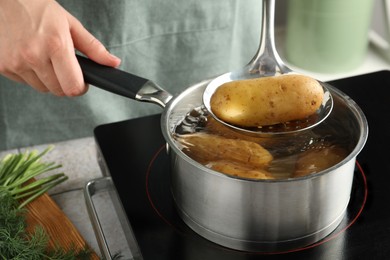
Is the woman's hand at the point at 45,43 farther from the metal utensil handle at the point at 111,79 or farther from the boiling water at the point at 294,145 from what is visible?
the boiling water at the point at 294,145

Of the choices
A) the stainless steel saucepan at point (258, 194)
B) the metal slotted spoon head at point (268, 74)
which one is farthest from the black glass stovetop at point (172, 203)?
the metal slotted spoon head at point (268, 74)

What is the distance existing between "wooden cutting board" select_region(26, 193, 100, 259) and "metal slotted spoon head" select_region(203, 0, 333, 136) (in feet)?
0.80

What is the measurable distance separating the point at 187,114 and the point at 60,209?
25 cm

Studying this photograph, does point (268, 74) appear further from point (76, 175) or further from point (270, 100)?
point (76, 175)

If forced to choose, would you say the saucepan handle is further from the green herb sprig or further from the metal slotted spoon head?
the green herb sprig

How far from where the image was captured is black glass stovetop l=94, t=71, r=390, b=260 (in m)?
0.71

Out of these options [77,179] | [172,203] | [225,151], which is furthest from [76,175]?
[225,151]

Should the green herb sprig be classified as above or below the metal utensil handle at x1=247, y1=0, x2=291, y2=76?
below

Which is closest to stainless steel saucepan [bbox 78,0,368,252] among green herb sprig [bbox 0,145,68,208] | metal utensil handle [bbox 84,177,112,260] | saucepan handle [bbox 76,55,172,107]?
saucepan handle [bbox 76,55,172,107]

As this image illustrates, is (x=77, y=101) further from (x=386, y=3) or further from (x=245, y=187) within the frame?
(x=386, y=3)

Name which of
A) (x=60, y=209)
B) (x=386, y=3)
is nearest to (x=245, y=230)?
(x=60, y=209)

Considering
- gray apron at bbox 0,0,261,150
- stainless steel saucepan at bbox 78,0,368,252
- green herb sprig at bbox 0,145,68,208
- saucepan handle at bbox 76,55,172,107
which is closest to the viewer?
stainless steel saucepan at bbox 78,0,368,252

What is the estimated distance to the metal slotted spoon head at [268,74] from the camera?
735 millimetres

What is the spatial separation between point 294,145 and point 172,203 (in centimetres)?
17
